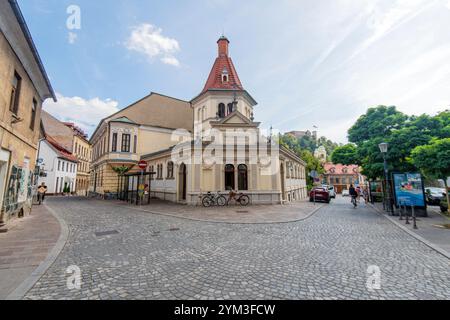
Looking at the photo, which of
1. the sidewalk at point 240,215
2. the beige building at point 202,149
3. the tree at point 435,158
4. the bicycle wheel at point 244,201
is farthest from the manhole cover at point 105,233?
the tree at point 435,158

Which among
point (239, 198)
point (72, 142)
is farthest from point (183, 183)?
point (72, 142)

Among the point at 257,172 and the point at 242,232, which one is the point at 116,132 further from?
the point at 242,232

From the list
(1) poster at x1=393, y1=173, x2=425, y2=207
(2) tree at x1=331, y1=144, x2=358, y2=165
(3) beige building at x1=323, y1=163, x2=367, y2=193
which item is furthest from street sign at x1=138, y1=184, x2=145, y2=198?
(3) beige building at x1=323, y1=163, x2=367, y2=193

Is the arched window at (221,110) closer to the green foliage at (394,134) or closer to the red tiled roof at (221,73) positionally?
the red tiled roof at (221,73)

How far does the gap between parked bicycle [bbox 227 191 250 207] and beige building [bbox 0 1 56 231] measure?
39.5ft

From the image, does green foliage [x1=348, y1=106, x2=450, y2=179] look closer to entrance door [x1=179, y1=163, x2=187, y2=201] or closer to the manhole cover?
entrance door [x1=179, y1=163, x2=187, y2=201]

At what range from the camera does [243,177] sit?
17.2 metres

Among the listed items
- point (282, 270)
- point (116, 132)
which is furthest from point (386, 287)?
point (116, 132)

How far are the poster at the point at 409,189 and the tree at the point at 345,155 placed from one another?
474 centimetres

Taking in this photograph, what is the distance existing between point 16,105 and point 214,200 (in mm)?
12209

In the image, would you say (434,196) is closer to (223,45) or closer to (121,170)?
(223,45)

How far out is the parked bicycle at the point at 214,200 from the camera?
1620cm

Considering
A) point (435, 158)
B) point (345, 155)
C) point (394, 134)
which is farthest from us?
point (345, 155)
